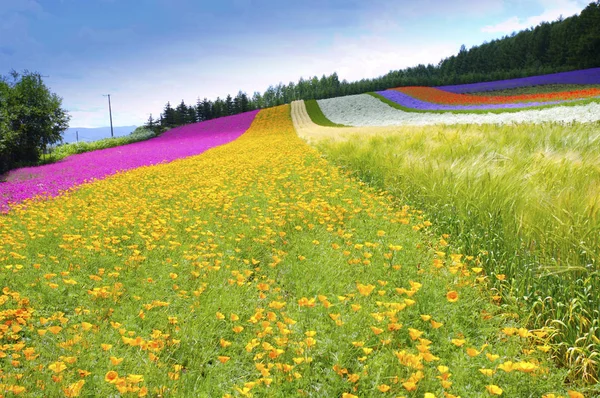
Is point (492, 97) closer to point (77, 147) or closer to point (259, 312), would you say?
point (77, 147)

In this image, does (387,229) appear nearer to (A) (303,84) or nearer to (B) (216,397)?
(B) (216,397)

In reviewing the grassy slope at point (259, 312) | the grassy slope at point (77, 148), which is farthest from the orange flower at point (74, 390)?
the grassy slope at point (77, 148)

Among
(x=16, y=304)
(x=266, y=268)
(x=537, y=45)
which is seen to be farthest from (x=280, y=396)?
(x=537, y=45)

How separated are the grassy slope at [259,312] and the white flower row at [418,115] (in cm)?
1554

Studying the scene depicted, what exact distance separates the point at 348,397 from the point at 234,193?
22.3 feet

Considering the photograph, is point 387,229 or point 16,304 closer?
point 16,304

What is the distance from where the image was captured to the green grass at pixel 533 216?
326 centimetres

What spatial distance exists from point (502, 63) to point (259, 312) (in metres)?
77.3

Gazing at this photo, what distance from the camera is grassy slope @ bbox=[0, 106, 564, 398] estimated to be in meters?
2.79

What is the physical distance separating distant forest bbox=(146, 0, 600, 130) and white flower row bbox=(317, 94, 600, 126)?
15.0 meters

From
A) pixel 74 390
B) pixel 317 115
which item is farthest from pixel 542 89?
pixel 74 390

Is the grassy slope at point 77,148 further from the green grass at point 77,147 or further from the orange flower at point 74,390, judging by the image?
the orange flower at point 74,390

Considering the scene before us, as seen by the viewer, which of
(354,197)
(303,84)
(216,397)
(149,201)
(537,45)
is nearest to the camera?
(216,397)

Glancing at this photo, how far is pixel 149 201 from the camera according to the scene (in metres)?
8.55
